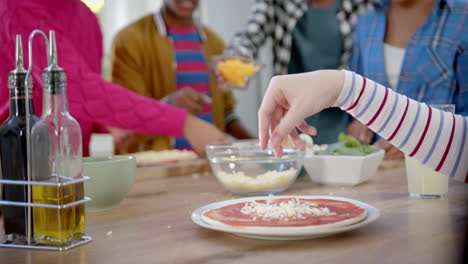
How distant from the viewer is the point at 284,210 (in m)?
0.82

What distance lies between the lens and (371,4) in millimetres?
2738

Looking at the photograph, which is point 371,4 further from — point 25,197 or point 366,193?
point 25,197

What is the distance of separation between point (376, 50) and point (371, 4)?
1.88 ft

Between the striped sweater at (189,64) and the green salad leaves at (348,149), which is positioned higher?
the striped sweater at (189,64)

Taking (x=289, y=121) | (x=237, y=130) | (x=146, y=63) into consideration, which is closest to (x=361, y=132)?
(x=237, y=130)

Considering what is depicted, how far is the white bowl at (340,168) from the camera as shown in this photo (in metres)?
1.28

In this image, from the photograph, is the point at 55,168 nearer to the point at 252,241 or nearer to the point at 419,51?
the point at 252,241

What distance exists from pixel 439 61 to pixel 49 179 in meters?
1.78

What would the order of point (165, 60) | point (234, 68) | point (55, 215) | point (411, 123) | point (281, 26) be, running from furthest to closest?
1. point (281, 26)
2. point (165, 60)
3. point (234, 68)
4. point (411, 123)
5. point (55, 215)

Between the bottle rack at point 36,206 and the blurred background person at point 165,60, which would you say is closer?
the bottle rack at point 36,206

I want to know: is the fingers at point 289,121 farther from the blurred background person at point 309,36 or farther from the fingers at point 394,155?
the blurred background person at point 309,36

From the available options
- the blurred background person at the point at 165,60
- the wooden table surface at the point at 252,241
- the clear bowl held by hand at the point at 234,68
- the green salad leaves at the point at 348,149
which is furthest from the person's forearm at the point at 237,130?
the wooden table surface at the point at 252,241

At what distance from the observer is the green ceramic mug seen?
3.42 ft

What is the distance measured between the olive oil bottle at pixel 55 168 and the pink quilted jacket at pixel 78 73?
1.63ft
